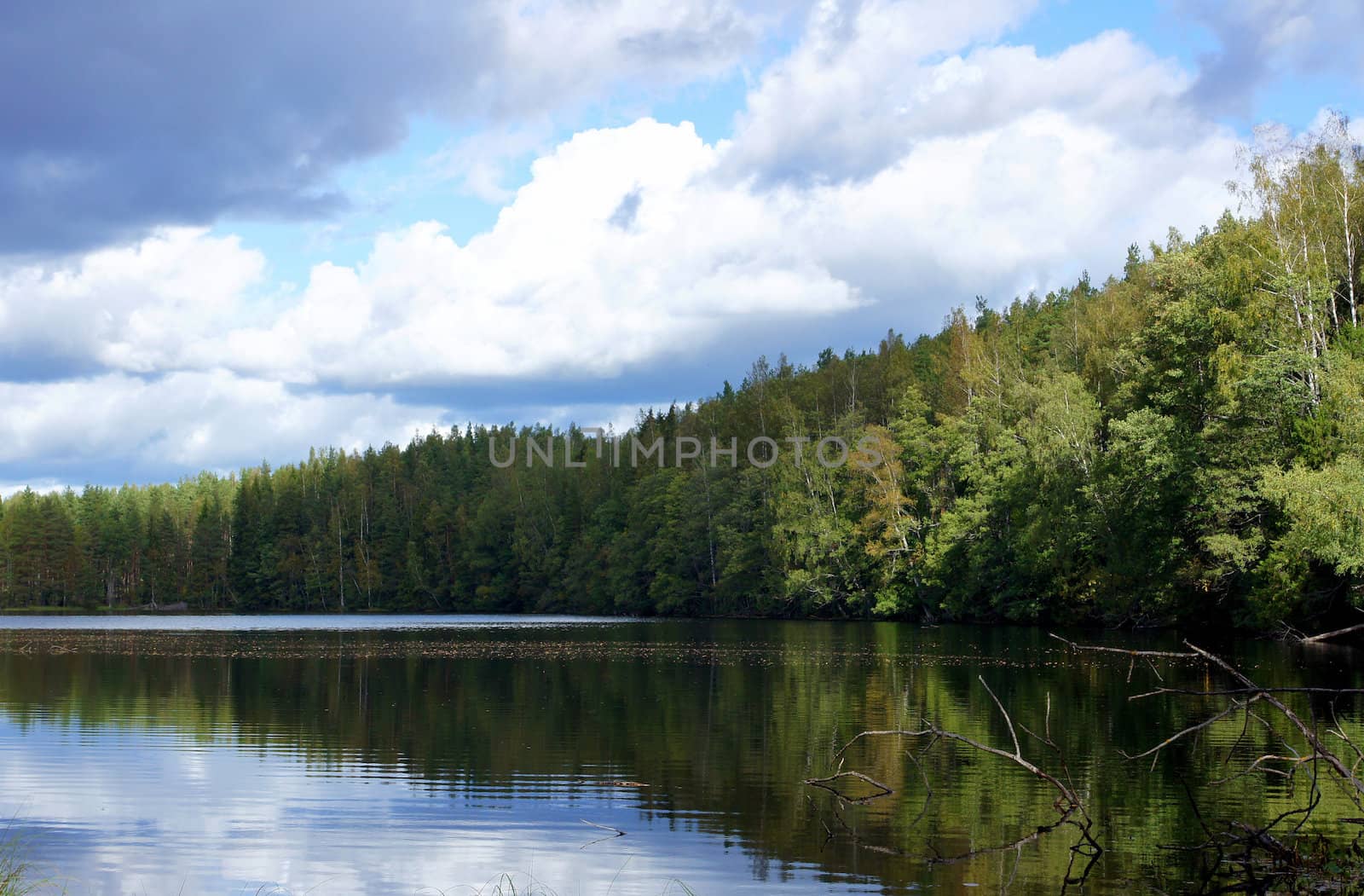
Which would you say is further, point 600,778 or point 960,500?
point 960,500

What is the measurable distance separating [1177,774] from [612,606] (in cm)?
10796

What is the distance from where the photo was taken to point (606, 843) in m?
15.9

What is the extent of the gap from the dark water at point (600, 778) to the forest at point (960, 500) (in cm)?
1040

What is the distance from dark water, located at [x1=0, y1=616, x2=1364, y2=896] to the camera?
14.6 metres

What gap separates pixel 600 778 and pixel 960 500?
62.1m

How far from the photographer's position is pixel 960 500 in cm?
7981

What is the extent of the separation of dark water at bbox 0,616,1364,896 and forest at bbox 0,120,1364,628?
409 inches

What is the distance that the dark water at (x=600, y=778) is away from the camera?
14617 mm

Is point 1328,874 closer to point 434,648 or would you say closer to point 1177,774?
point 1177,774

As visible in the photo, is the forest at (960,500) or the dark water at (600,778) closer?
the dark water at (600,778)

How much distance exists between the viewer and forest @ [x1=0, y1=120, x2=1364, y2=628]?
1971 inches

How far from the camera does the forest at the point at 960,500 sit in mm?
50062

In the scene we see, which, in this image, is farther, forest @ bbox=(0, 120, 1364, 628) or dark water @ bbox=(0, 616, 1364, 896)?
forest @ bbox=(0, 120, 1364, 628)

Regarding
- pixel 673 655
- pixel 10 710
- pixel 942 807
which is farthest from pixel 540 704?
pixel 673 655
